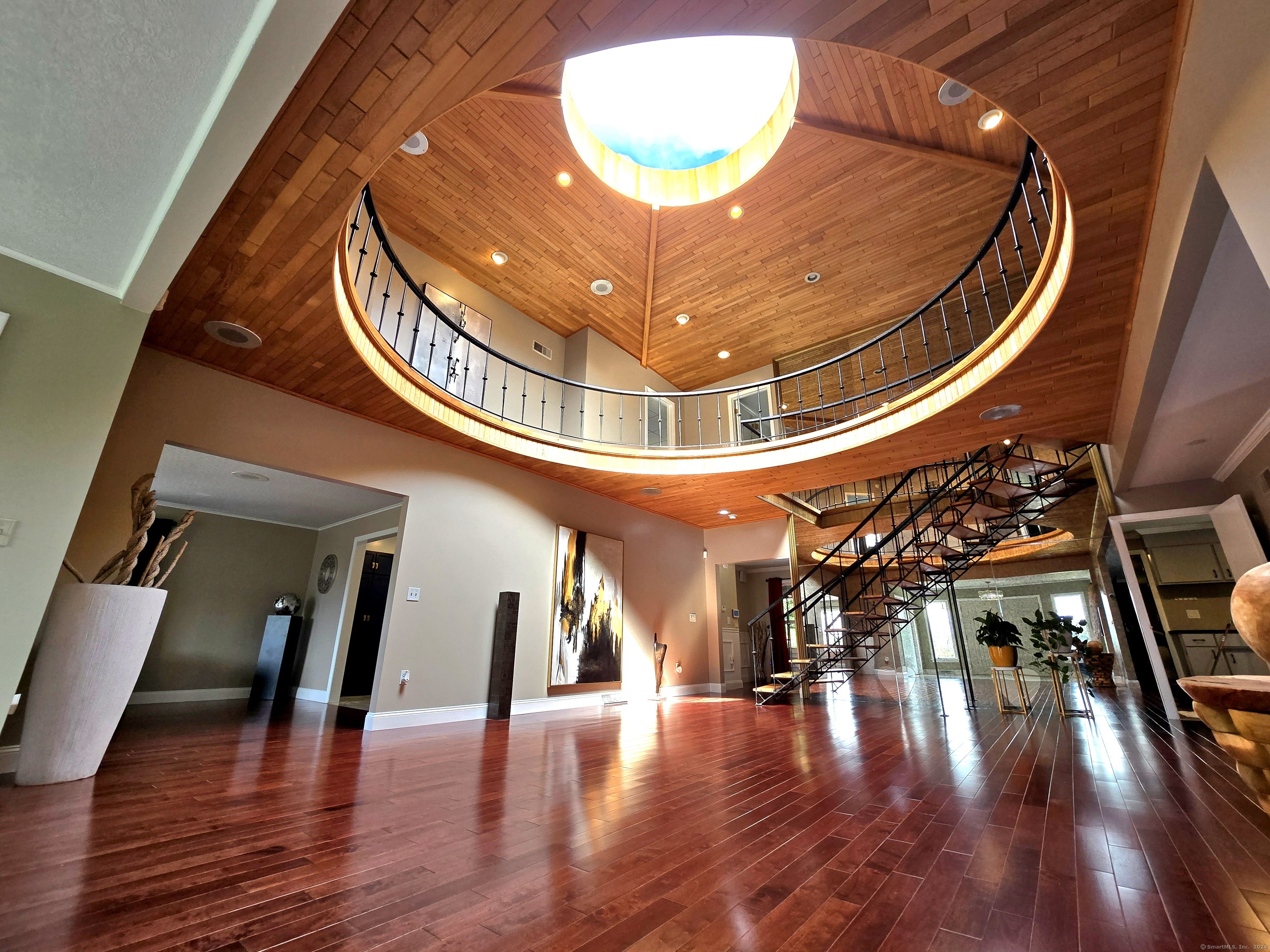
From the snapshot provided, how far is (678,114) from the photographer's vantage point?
7.04 metres

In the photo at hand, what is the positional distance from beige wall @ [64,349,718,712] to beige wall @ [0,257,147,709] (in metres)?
1.02

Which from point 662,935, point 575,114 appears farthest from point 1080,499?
point 662,935

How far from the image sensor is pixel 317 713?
18.9 feet

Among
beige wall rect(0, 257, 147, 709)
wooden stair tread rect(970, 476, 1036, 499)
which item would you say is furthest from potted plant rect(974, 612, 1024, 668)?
beige wall rect(0, 257, 147, 709)

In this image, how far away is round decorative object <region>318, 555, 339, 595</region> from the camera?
754 centimetres

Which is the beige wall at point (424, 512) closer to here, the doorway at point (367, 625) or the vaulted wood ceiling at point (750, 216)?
the doorway at point (367, 625)

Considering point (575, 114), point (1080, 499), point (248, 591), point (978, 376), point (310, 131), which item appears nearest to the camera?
point (310, 131)

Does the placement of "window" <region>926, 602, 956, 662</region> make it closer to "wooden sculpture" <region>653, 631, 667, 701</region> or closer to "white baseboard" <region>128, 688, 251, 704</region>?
"wooden sculpture" <region>653, 631, 667, 701</region>

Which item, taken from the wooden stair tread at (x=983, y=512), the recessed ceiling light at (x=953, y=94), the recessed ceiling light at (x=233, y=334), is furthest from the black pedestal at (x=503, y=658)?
the recessed ceiling light at (x=953, y=94)

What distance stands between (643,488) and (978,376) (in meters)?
4.15

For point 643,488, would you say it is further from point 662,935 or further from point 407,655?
point 662,935

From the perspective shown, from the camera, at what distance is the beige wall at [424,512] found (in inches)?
152

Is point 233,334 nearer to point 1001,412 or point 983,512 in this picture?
point 1001,412

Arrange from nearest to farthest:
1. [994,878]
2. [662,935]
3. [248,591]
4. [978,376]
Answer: [662,935] < [994,878] < [978,376] < [248,591]
